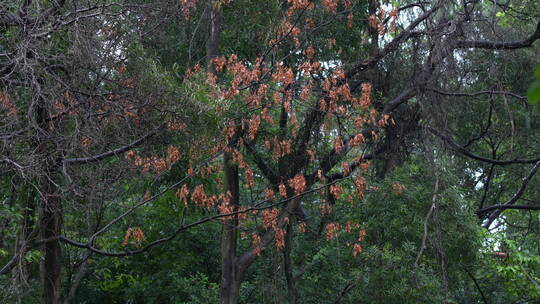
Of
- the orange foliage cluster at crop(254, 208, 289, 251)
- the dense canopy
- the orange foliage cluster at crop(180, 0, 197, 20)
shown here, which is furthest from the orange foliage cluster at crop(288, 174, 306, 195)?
the orange foliage cluster at crop(180, 0, 197, 20)

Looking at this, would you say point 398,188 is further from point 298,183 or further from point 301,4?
point 301,4

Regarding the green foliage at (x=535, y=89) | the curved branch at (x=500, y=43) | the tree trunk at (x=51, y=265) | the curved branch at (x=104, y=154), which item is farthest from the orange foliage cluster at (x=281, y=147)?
the green foliage at (x=535, y=89)

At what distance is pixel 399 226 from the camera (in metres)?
11.6

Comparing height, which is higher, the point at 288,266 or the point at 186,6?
the point at 186,6

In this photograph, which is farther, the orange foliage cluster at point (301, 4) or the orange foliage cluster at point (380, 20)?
the orange foliage cluster at point (380, 20)

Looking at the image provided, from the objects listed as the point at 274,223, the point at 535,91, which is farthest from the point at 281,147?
the point at 535,91

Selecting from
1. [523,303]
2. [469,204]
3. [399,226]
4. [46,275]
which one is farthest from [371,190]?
[46,275]

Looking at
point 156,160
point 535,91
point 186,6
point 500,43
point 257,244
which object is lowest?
point 535,91

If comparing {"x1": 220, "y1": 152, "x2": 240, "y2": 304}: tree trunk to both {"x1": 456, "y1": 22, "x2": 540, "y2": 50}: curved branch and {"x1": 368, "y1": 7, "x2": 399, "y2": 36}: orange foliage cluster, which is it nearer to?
{"x1": 368, "y1": 7, "x2": 399, "y2": 36}: orange foliage cluster

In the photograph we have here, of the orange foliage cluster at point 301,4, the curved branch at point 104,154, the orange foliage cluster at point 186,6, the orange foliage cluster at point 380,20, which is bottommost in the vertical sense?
the curved branch at point 104,154

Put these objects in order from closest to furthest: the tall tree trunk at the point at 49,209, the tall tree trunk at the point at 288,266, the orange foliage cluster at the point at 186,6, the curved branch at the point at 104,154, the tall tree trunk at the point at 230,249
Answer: the tall tree trunk at the point at 49,209, the curved branch at the point at 104,154, the orange foliage cluster at the point at 186,6, the tall tree trunk at the point at 230,249, the tall tree trunk at the point at 288,266

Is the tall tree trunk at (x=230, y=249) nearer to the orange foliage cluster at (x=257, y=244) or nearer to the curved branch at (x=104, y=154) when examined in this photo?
the orange foliage cluster at (x=257, y=244)

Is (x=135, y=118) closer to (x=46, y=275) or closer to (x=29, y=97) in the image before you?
(x=29, y=97)

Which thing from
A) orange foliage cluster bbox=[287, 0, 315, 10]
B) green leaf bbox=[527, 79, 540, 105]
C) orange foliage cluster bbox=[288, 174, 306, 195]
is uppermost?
orange foliage cluster bbox=[287, 0, 315, 10]
